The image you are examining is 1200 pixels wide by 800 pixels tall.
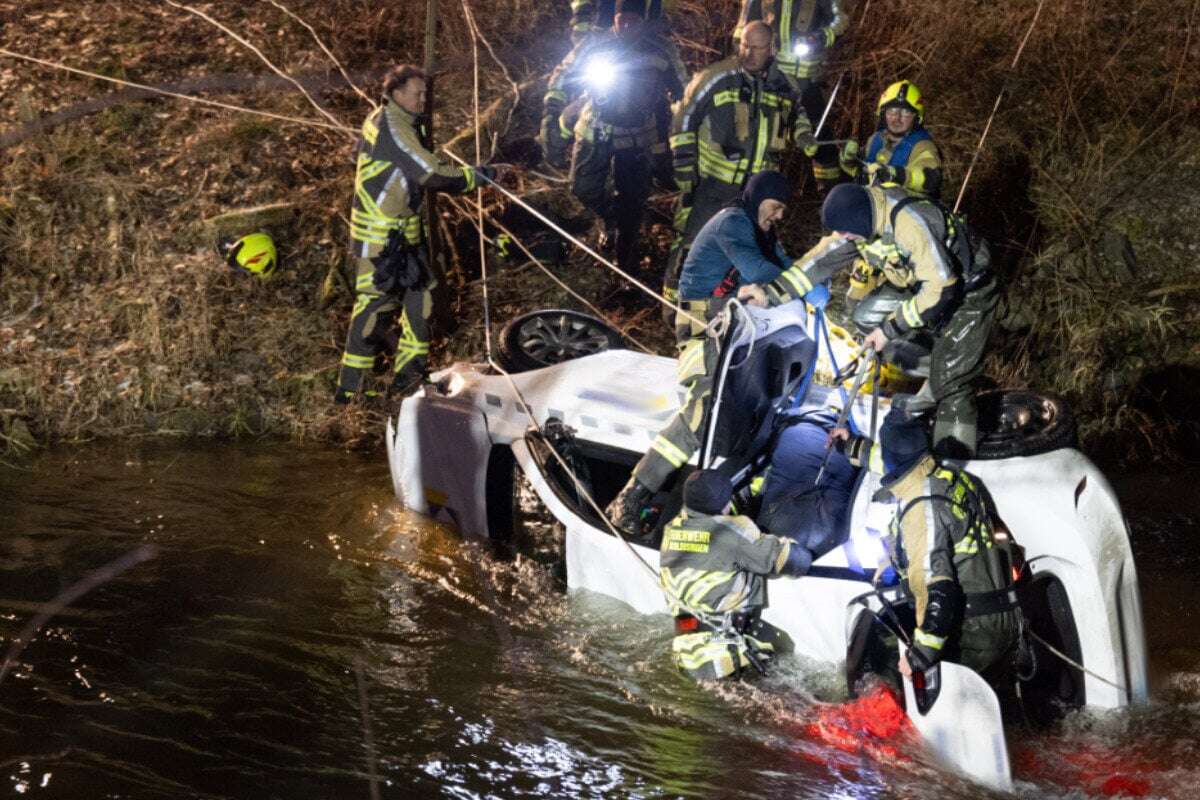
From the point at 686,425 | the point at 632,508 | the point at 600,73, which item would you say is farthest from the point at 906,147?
the point at 632,508

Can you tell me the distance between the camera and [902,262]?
5.84m

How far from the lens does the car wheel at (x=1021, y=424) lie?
5.25 m

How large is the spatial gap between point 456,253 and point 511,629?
4655 millimetres

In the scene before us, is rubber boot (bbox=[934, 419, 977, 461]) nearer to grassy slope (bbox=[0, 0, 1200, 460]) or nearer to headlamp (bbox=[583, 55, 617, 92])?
grassy slope (bbox=[0, 0, 1200, 460])

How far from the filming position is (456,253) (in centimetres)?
1035

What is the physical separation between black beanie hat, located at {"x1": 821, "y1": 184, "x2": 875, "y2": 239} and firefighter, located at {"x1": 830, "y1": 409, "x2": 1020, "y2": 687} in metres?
1.12

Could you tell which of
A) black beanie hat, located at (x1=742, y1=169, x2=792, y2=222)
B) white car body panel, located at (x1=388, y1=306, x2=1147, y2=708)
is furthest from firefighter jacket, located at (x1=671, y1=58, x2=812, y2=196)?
white car body panel, located at (x1=388, y1=306, x2=1147, y2=708)

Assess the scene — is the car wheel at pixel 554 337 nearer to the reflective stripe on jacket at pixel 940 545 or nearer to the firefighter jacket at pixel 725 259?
the firefighter jacket at pixel 725 259

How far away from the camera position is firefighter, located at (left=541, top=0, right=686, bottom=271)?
9.16 metres

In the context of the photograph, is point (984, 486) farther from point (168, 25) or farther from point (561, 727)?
point (168, 25)

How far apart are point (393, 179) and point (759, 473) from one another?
340cm

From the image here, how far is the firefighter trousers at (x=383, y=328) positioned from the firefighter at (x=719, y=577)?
3.19 metres

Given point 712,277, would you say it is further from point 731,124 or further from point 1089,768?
point 1089,768

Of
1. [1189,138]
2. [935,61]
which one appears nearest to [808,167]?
[935,61]
